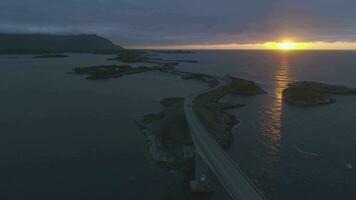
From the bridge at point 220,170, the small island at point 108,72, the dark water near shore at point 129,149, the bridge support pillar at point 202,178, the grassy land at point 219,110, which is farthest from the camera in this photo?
the small island at point 108,72

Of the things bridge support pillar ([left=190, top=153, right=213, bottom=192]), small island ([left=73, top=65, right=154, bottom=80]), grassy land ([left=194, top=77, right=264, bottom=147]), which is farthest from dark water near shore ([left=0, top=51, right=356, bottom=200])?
small island ([left=73, top=65, right=154, bottom=80])

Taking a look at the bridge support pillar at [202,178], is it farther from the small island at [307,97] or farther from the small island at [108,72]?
the small island at [108,72]

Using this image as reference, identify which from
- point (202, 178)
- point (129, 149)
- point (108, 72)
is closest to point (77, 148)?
point (129, 149)

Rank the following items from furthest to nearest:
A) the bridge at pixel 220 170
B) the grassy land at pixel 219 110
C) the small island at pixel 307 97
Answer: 1. the small island at pixel 307 97
2. the grassy land at pixel 219 110
3. the bridge at pixel 220 170

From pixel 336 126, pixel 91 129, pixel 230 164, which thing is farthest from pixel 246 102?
pixel 230 164

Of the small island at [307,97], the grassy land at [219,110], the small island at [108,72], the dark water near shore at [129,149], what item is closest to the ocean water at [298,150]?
the dark water near shore at [129,149]

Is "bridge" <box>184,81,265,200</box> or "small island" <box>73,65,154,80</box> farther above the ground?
"small island" <box>73,65,154,80</box>

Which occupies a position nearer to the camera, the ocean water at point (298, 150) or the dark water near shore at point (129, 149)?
the dark water near shore at point (129, 149)

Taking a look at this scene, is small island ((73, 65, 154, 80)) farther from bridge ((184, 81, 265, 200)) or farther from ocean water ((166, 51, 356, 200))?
bridge ((184, 81, 265, 200))

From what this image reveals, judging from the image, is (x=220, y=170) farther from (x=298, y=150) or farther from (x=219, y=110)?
(x=219, y=110)
